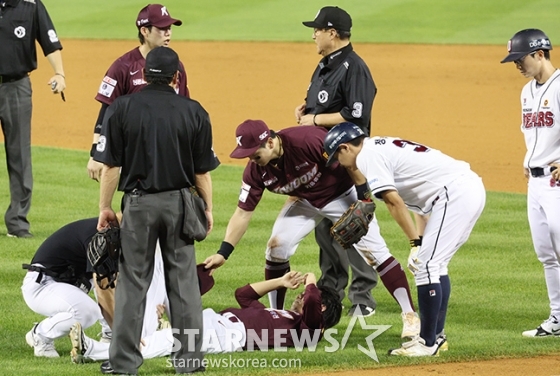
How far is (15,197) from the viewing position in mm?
11125

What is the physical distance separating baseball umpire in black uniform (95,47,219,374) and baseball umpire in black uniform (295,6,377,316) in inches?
99.3

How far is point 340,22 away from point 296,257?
9.02 feet

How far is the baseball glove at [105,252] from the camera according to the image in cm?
625

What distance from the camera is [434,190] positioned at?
7.11 meters

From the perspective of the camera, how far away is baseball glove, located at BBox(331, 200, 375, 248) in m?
6.95

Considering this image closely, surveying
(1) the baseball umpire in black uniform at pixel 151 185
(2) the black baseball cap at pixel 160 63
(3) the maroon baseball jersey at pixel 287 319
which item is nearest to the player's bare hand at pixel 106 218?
(1) the baseball umpire in black uniform at pixel 151 185

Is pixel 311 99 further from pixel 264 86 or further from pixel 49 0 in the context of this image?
pixel 49 0

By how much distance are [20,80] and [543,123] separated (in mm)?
5726

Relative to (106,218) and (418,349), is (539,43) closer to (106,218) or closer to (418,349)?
(418,349)

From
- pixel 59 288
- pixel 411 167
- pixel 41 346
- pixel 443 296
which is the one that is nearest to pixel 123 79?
pixel 59 288

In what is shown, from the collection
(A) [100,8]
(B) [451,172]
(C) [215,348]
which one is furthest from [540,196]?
(A) [100,8]

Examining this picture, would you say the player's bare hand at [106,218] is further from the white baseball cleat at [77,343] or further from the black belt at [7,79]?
the black belt at [7,79]

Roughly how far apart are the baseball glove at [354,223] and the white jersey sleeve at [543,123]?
153 cm

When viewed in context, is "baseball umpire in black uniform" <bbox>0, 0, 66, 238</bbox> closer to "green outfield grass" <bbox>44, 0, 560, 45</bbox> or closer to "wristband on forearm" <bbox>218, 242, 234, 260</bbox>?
"wristband on forearm" <bbox>218, 242, 234, 260</bbox>
